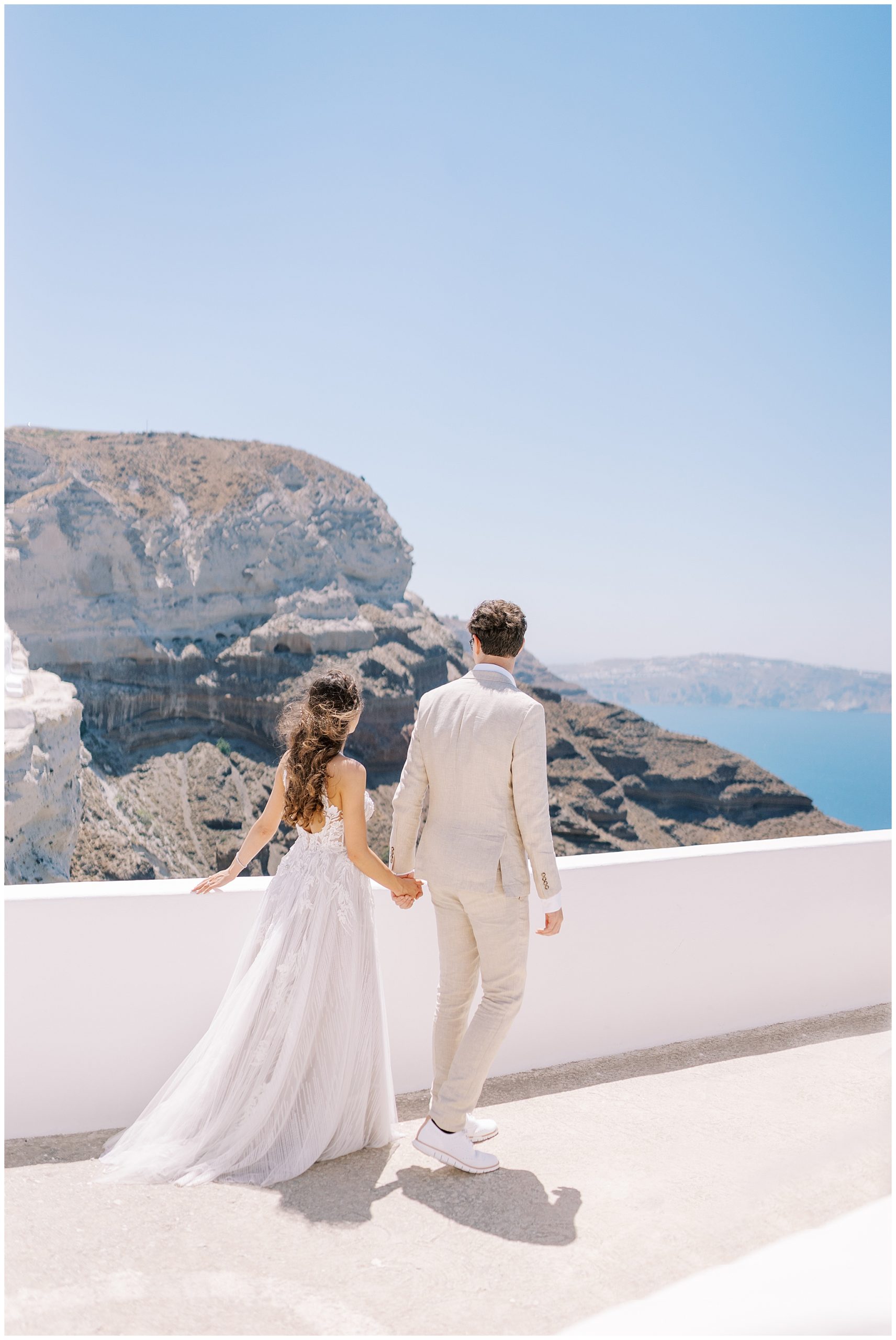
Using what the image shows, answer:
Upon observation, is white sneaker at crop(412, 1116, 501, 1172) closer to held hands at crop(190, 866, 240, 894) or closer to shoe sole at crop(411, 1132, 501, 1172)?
shoe sole at crop(411, 1132, 501, 1172)

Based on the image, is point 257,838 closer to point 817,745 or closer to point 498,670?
point 498,670

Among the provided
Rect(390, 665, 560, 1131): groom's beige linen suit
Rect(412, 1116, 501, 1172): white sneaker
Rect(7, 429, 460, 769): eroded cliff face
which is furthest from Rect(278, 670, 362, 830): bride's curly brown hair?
Rect(7, 429, 460, 769): eroded cliff face

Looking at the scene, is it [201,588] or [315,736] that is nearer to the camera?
[315,736]

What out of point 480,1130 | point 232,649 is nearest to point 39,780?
point 480,1130

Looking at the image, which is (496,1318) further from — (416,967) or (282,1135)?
(416,967)

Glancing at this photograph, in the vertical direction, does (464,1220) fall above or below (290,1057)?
below

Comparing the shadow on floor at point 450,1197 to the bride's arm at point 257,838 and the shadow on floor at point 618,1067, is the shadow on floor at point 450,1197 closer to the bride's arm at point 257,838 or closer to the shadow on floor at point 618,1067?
the shadow on floor at point 618,1067

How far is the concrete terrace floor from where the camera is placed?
61.1 inches

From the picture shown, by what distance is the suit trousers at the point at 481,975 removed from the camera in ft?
6.51

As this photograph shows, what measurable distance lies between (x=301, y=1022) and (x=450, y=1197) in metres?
0.47

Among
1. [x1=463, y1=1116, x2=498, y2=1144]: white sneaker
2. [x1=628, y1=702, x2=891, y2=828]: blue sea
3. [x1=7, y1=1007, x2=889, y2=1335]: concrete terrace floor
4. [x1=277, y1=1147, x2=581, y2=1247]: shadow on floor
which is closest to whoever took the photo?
[x1=7, y1=1007, x2=889, y2=1335]: concrete terrace floor

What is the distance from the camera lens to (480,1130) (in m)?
2.20

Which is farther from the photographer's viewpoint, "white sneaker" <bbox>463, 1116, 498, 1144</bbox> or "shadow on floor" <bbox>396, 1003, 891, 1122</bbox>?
"shadow on floor" <bbox>396, 1003, 891, 1122</bbox>

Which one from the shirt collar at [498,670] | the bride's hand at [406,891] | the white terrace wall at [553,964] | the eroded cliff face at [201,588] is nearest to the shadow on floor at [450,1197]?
the white terrace wall at [553,964]
